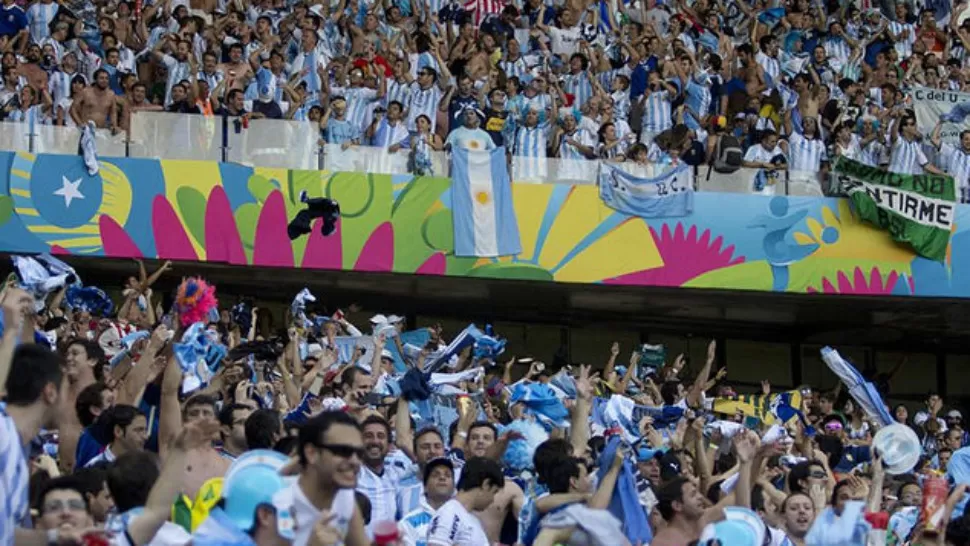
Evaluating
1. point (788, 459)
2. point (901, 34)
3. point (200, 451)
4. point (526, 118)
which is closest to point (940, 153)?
point (901, 34)

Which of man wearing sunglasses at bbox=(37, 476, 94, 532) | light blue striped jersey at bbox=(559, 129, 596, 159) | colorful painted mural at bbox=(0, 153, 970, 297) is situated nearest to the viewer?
man wearing sunglasses at bbox=(37, 476, 94, 532)

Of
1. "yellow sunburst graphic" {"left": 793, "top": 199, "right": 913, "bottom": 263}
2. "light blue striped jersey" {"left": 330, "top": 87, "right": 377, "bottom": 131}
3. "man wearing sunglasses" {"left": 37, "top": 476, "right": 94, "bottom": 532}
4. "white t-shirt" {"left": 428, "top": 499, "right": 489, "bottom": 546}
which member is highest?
"light blue striped jersey" {"left": 330, "top": 87, "right": 377, "bottom": 131}

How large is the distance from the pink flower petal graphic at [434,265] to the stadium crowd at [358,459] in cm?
393

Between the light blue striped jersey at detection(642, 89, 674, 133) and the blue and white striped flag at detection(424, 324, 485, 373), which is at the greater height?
the light blue striped jersey at detection(642, 89, 674, 133)

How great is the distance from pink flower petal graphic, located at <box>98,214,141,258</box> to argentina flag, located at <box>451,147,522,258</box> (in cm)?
335

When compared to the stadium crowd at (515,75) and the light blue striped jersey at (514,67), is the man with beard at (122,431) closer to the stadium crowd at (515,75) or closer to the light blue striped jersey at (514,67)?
the stadium crowd at (515,75)

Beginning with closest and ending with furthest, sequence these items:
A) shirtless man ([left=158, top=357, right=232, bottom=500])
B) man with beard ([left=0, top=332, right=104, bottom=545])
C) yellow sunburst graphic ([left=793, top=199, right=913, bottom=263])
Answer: man with beard ([left=0, top=332, right=104, bottom=545])
shirtless man ([left=158, top=357, right=232, bottom=500])
yellow sunburst graphic ([left=793, top=199, right=913, bottom=263])

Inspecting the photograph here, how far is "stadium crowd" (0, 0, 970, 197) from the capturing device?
18.4 metres

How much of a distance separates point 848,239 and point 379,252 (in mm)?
5327

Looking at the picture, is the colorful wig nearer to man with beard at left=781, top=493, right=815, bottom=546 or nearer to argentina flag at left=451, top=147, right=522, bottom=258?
Result: man with beard at left=781, top=493, right=815, bottom=546

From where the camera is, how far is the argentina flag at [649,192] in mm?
19453

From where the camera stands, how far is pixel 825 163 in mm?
20328

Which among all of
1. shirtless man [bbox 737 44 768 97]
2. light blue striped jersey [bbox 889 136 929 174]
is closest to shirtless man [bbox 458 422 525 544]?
light blue striped jersey [bbox 889 136 929 174]

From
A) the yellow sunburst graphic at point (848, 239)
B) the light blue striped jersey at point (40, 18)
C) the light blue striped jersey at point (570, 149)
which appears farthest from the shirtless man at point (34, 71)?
the yellow sunburst graphic at point (848, 239)
